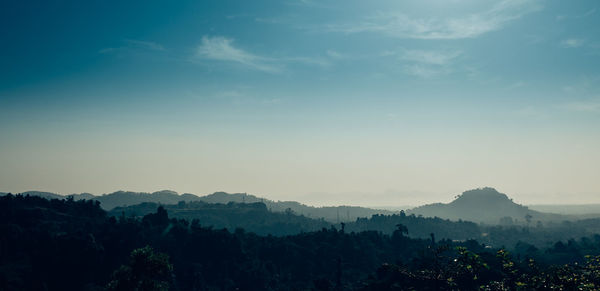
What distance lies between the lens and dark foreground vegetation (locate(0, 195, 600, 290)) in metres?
74.6

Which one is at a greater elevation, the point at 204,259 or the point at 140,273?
the point at 140,273

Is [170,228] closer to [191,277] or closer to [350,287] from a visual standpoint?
[191,277]

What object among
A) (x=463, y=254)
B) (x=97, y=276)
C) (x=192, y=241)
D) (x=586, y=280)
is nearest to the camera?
(x=586, y=280)

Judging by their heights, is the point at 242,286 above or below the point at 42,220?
below

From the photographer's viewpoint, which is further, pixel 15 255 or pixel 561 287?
pixel 15 255

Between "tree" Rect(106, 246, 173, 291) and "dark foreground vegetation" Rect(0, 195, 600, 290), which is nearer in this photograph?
"tree" Rect(106, 246, 173, 291)

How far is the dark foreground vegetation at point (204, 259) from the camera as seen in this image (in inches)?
2936

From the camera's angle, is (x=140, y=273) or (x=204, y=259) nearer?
(x=140, y=273)

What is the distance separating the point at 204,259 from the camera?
13775 centimetres

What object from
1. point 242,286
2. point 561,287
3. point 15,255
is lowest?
point 242,286

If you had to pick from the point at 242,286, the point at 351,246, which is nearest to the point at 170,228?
the point at 242,286

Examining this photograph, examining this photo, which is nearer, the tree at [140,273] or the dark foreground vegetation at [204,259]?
the tree at [140,273]

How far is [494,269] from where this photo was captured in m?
101

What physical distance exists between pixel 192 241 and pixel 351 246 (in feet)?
203
